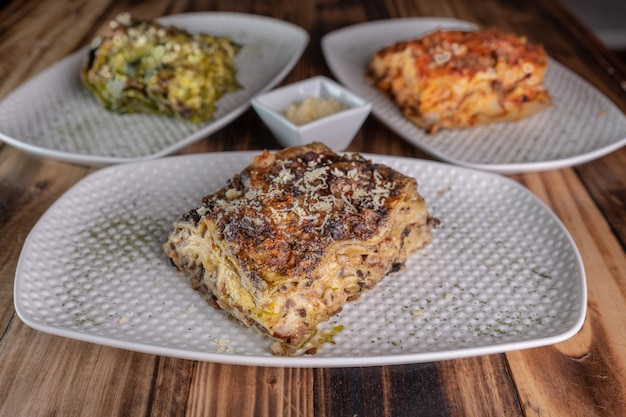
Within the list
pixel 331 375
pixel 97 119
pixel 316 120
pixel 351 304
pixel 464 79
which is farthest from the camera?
pixel 97 119

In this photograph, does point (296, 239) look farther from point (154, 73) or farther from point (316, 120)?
point (154, 73)

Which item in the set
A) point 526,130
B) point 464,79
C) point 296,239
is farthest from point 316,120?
point 526,130

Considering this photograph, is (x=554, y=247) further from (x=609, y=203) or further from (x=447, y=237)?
(x=609, y=203)

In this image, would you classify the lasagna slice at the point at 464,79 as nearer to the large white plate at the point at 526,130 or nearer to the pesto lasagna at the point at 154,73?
the large white plate at the point at 526,130

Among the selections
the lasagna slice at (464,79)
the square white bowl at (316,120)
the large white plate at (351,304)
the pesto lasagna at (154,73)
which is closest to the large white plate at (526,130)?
the lasagna slice at (464,79)

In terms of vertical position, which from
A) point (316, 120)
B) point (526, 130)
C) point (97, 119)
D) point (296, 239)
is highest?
point (296, 239)

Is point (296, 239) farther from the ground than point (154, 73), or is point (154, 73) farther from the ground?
point (296, 239)
